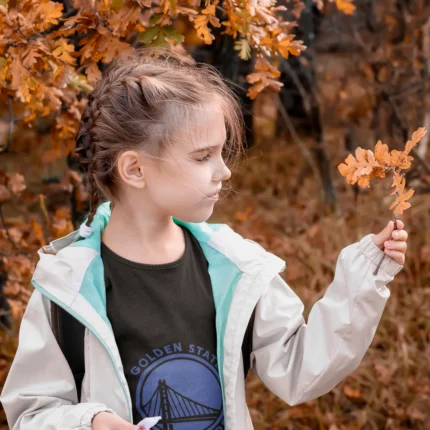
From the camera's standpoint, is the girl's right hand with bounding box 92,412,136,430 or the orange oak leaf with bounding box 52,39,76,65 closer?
the girl's right hand with bounding box 92,412,136,430

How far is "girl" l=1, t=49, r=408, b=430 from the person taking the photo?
5.53 feet

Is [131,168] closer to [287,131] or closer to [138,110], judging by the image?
[138,110]

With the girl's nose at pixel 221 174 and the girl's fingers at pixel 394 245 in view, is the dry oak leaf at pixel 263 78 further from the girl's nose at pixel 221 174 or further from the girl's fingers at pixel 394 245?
the girl's fingers at pixel 394 245

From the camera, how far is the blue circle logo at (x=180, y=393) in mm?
1746

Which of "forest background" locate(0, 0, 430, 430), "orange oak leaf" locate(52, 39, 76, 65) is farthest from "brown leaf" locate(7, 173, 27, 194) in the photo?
"orange oak leaf" locate(52, 39, 76, 65)

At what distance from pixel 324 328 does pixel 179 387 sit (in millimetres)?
366

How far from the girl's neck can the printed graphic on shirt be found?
0.22 meters

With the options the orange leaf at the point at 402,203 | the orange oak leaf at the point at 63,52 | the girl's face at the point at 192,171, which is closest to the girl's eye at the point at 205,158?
the girl's face at the point at 192,171

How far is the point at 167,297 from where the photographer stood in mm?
1777

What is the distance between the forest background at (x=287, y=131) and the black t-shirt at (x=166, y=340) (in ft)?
1.63

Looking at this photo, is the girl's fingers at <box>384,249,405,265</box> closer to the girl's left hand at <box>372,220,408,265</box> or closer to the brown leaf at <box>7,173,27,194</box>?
the girl's left hand at <box>372,220,408,265</box>

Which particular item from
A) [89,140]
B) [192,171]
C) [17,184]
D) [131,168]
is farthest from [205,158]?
[17,184]

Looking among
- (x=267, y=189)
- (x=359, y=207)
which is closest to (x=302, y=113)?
(x=267, y=189)

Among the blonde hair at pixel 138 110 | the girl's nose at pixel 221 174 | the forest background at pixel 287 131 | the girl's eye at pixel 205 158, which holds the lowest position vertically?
the forest background at pixel 287 131
